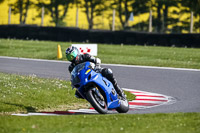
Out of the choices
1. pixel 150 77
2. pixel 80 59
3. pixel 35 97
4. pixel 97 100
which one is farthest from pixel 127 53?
pixel 97 100

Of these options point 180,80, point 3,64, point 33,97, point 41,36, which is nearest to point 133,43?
point 41,36

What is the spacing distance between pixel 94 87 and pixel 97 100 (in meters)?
0.25

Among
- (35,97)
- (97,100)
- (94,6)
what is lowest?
(35,97)

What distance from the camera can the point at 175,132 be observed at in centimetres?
728

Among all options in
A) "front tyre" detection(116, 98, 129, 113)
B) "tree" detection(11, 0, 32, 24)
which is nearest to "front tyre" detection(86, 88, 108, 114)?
"front tyre" detection(116, 98, 129, 113)

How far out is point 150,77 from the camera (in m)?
17.0

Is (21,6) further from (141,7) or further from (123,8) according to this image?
(141,7)

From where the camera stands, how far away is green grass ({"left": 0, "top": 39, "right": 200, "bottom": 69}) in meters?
21.9

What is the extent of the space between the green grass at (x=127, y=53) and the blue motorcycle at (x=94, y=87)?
1130 cm

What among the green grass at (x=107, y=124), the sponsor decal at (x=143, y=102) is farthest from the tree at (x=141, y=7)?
the green grass at (x=107, y=124)

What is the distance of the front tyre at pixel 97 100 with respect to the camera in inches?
364

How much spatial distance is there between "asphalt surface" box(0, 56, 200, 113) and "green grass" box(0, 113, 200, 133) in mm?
1883

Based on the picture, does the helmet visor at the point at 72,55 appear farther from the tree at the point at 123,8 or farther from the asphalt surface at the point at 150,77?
the tree at the point at 123,8

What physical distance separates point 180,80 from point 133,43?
11.3 m
